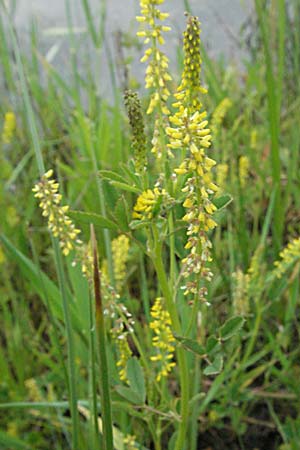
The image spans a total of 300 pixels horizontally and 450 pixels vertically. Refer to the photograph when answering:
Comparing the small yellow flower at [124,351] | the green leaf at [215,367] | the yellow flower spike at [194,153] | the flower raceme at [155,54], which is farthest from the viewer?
the small yellow flower at [124,351]

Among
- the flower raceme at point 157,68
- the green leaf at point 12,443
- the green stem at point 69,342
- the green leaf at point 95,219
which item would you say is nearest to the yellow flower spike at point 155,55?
the flower raceme at point 157,68

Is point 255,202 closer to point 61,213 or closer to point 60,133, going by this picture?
point 60,133

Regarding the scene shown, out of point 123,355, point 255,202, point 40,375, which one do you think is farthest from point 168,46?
point 123,355

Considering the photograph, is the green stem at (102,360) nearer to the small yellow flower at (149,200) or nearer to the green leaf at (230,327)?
the small yellow flower at (149,200)

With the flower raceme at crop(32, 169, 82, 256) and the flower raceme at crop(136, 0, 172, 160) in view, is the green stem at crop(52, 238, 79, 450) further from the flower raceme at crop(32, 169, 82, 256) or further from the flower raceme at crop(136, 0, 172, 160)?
the flower raceme at crop(136, 0, 172, 160)

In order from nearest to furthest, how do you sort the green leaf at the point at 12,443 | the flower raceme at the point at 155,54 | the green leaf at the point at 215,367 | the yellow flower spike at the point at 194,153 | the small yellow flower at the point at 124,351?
1. the yellow flower spike at the point at 194,153
2. the flower raceme at the point at 155,54
3. the green leaf at the point at 215,367
4. the small yellow flower at the point at 124,351
5. the green leaf at the point at 12,443

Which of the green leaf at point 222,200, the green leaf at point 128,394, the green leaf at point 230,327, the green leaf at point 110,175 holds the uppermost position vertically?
the green leaf at point 110,175

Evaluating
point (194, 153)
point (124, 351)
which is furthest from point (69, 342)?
point (194, 153)

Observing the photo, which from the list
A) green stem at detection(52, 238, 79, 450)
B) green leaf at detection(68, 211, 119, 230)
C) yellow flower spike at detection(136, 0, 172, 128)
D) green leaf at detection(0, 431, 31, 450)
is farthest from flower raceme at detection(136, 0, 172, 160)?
green leaf at detection(0, 431, 31, 450)
